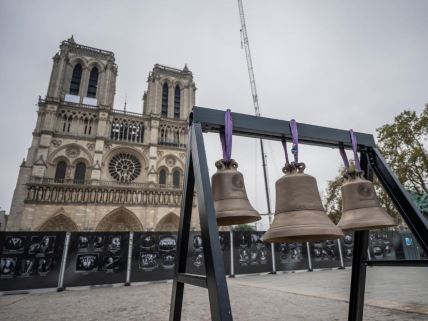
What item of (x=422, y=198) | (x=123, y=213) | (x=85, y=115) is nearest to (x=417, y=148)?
(x=422, y=198)

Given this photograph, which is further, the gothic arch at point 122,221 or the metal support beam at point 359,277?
the gothic arch at point 122,221

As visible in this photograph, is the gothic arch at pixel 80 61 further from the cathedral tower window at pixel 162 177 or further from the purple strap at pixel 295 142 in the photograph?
the purple strap at pixel 295 142

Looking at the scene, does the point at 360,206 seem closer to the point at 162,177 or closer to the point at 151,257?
the point at 151,257

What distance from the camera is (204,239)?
49.6 inches

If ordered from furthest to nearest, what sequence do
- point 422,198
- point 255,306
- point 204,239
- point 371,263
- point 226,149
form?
point 422,198
point 255,306
point 371,263
point 226,149
point 204,239

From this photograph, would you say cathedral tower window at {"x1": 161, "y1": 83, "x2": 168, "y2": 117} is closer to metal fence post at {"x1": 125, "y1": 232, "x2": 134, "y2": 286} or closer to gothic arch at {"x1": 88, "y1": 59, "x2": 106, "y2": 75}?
gothic arch at {"x1": 88, "y1": 59, "x2": 106, "y2": 75}

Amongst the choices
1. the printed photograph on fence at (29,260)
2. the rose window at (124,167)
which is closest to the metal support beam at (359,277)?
the printed photograph on fence at (29,260)

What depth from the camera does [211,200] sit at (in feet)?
4.29

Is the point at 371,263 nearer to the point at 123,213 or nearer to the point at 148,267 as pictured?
the point at 148,267

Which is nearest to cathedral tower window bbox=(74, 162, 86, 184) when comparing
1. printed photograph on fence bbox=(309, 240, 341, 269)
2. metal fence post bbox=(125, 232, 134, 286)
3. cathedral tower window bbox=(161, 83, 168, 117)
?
cathedral tower window bbox=(161, 83, 168, 117)

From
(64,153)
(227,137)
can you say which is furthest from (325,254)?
(64,153)

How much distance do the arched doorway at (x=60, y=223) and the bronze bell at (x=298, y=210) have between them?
1018 inches

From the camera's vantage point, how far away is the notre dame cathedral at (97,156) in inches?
922

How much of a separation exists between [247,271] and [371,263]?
903 centimetres
